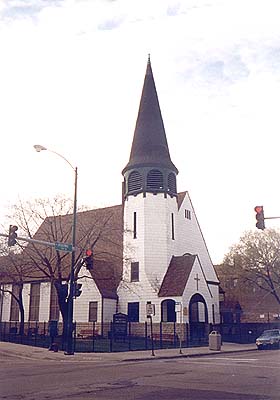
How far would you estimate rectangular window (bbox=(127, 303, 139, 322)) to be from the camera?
46944 millimetres

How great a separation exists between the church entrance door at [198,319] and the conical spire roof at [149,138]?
524 inches

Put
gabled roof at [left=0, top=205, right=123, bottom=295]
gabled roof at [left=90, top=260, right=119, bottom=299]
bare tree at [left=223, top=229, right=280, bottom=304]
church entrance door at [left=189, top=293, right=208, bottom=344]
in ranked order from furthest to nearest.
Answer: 1. bare tree at [left=223, top=229, right=280, bottom=304]
2. gabled roof at [left=90, top=260, right=119, bottom=299]
3. church entrance door at [left=189, top=293, right=208, bottom=344]
4. gabled roof at [left=0, top=205, right=123, bottom=295]

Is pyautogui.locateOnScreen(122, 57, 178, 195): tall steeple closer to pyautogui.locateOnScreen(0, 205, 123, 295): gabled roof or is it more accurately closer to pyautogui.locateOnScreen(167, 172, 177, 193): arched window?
pyautogui.locateOnScreen(167, 172, 177, 193): arched window

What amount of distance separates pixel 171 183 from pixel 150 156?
3.51 metres

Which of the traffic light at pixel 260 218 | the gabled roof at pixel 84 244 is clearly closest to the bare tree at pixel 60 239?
the gabled roof at pixel 84 244

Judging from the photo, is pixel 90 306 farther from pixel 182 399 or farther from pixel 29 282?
pixel 182 399

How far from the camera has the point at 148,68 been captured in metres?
54.4

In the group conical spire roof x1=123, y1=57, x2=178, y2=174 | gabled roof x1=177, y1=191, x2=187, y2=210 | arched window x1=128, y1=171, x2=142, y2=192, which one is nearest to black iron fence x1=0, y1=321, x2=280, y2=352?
gabled roof x1=177, y1=191, x2=187, y2=210

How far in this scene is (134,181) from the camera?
50.2m

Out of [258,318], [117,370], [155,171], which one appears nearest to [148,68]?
[155,171]

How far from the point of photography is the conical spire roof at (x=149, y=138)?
49531mm

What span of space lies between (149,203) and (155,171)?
3.34m

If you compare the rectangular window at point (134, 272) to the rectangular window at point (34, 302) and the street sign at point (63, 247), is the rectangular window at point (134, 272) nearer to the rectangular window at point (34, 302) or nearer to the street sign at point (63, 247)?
the rectangular window at point (34, 302)

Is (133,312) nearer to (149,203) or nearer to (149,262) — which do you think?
(149,262)
